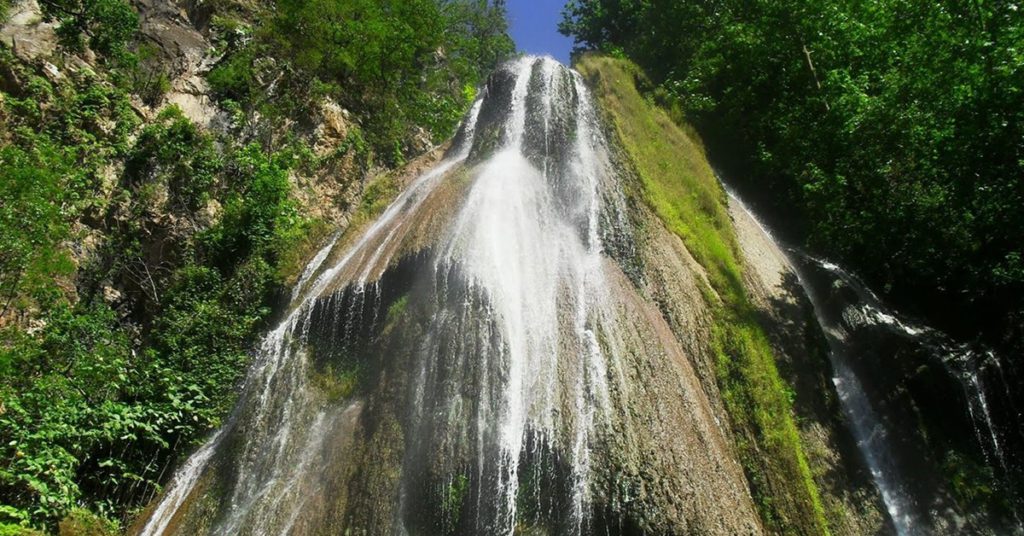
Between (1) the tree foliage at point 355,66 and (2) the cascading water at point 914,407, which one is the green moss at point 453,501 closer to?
(2) the cascading water at point 914,407

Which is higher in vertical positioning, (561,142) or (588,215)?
(561,142)

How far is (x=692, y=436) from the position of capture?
25.7ft

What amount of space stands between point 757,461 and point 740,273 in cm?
418

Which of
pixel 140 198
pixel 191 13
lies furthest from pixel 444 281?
pixel 191 13

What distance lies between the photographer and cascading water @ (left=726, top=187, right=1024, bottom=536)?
9406mm

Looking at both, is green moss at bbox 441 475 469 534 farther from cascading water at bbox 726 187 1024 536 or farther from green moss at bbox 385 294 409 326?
cascading water at bbox 726 187 1024 536

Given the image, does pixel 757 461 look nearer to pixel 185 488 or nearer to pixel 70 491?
pixel 185 488

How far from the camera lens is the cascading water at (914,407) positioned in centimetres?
941

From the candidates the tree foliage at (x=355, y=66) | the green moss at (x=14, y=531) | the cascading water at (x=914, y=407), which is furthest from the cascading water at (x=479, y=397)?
the tree foliage at (x=355, y=66)

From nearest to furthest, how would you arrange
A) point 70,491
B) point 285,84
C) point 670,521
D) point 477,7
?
1. point 670,521
2. point 70,491
3. point 285,84
4. point 477,7

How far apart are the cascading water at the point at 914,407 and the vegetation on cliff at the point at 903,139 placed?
1020mm

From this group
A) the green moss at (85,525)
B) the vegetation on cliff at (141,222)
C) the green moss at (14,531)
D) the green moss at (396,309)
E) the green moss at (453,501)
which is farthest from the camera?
the vegetation on cliff at (141,222)

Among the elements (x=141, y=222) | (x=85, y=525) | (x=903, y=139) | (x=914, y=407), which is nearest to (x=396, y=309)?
(x=85, y=525)

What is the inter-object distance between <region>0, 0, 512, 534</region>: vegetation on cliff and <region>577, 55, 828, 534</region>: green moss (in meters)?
6.72
